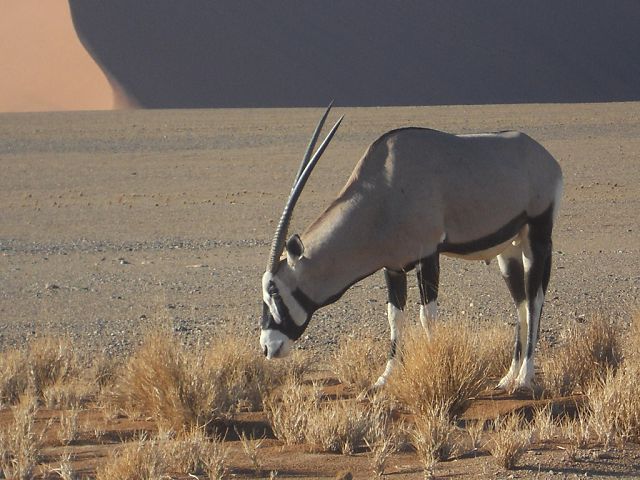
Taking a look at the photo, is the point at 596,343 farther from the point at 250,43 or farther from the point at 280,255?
the point at 250,43

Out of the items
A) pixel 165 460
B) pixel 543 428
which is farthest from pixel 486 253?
pixel 165 460

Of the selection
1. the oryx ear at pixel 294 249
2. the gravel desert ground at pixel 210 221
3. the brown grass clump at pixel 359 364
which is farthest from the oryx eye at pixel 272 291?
the gravel desert ground at pixel 210 221

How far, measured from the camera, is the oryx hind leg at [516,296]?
6461 millimetres

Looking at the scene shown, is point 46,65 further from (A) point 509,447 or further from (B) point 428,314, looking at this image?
(A) point 509,447

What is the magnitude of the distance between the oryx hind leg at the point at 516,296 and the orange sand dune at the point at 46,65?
156ft

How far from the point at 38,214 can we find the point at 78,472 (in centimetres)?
1308

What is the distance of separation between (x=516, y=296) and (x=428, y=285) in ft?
2.82

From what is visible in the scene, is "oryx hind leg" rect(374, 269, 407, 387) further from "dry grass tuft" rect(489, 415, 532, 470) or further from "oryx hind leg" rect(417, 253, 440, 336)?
"dry grass tuft" rect(489, 415, 532, 470)

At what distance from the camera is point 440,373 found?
18.4 feet

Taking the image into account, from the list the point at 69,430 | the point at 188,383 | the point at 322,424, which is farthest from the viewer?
the point at 188,383

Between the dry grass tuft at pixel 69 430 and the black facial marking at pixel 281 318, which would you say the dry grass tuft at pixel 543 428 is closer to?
the black facial marking at pixel 281 318

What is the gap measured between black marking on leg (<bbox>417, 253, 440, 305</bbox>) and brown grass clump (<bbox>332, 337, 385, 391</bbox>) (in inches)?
27.2

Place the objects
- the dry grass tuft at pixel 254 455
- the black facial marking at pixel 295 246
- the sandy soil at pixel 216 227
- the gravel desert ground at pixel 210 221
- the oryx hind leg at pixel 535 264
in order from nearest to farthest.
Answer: the dry grass tuft at pixel 254 455, the black facial marking at pixel 295 246, the oryx hind leg at pixel 535 264, the sandy soil at pixel 216 227, the gravel desert ground at pixel 210 221

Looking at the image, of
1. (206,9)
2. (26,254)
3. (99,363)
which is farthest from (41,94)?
(99,363)
